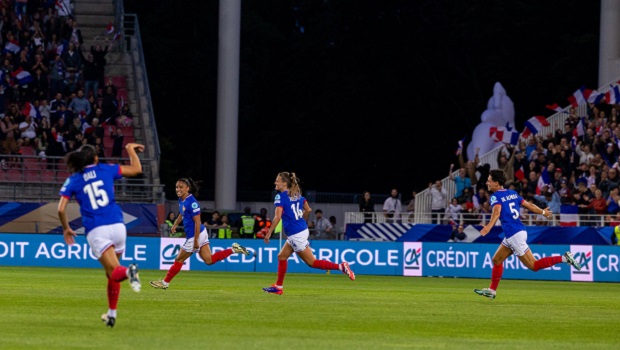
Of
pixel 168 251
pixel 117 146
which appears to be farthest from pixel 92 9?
pixel 168 251

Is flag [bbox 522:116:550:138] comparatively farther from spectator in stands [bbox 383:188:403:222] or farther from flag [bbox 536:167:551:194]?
spectator in stands [bbox 383:188:403:222]

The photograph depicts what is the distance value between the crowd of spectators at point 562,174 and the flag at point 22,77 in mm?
14221

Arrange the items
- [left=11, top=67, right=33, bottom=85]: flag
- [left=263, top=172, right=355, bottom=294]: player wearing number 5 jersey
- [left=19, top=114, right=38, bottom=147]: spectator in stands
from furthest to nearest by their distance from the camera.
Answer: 1. [left=11, top=67, right=33, bottom=85]: flag
2. [left=19, top=114, right=38, bottom=147]: spectator in stands
3. [left=263, top=172, right=355, bottom=294]: player wearing number 5 jersey

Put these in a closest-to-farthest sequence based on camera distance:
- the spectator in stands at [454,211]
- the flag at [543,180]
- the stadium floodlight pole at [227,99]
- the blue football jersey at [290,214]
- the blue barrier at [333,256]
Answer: the blue football jersey at [290,214], the blue barrier at [333,256], the flag at [543,180], the spectator in stands at [454,211], the stadium floodlight pole at [227,99]

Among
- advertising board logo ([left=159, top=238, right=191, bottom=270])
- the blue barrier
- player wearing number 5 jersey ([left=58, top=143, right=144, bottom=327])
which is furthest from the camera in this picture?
advertising board logo ([left=159, top=238, right=191, bottom=270])

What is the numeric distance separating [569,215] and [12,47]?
2011cm

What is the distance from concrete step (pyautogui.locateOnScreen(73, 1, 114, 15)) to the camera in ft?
165

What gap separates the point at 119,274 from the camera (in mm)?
14336

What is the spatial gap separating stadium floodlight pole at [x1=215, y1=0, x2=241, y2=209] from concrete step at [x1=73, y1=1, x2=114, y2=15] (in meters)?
6.74

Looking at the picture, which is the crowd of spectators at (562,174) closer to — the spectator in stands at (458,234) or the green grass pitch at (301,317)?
the spectator in stands at (458,234)

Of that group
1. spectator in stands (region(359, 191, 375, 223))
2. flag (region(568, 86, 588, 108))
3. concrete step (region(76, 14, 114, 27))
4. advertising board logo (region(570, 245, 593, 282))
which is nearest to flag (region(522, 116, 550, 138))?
flag (region(568, 86, 588, 108))

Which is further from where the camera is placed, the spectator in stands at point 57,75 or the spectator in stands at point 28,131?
the spectator in stands at point 57,75

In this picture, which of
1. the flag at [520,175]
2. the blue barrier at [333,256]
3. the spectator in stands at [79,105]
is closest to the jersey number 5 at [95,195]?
the blue barrier at [333,256]

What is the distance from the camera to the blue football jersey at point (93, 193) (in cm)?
1462
